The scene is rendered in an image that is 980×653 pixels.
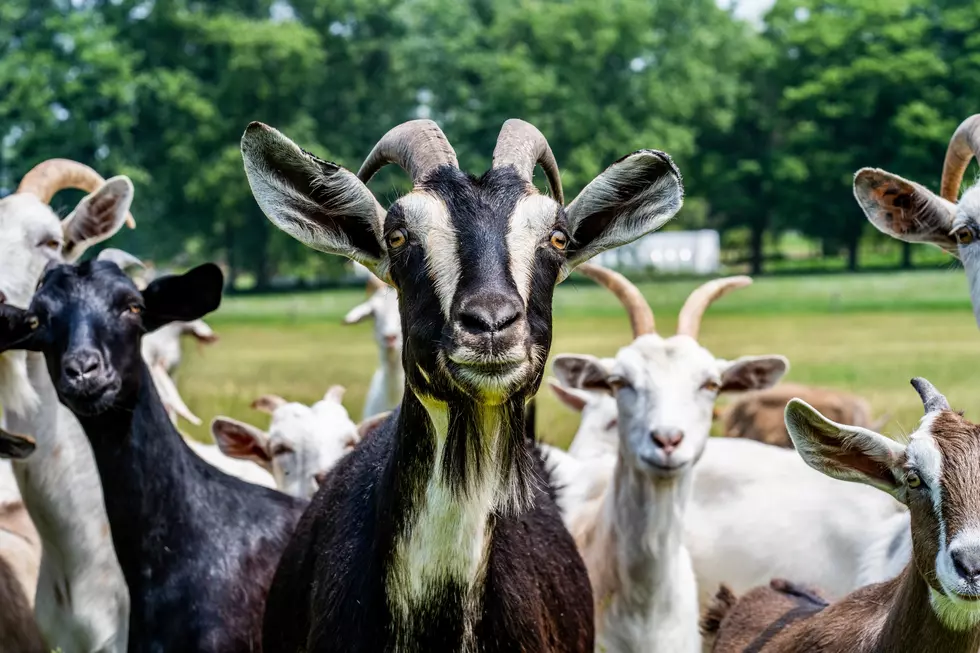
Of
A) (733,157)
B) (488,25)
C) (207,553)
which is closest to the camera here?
(207,553)

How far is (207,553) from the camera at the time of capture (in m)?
5.57

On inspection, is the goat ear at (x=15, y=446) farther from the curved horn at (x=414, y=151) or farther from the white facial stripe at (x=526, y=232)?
the white facial stripe at (x=526, y=232)

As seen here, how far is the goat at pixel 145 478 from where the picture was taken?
5.36 meters

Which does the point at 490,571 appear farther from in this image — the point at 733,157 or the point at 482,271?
the point at 733,157

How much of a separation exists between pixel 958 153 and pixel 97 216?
4.27 meters

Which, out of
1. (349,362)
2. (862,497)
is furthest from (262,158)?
(349,362)

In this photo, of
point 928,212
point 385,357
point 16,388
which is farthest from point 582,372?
point 385,357

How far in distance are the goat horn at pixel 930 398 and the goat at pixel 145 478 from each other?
107 inches

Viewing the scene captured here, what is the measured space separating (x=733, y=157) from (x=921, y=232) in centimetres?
5588

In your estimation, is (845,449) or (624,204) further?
(845,449)

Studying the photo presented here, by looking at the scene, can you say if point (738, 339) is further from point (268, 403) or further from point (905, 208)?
point (905, 208)

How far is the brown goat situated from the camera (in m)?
10.7

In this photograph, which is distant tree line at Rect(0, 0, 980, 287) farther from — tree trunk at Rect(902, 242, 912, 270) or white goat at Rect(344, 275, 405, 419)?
white goat at Rect(344, 275, 405, 419)

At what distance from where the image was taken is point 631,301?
761 cm
